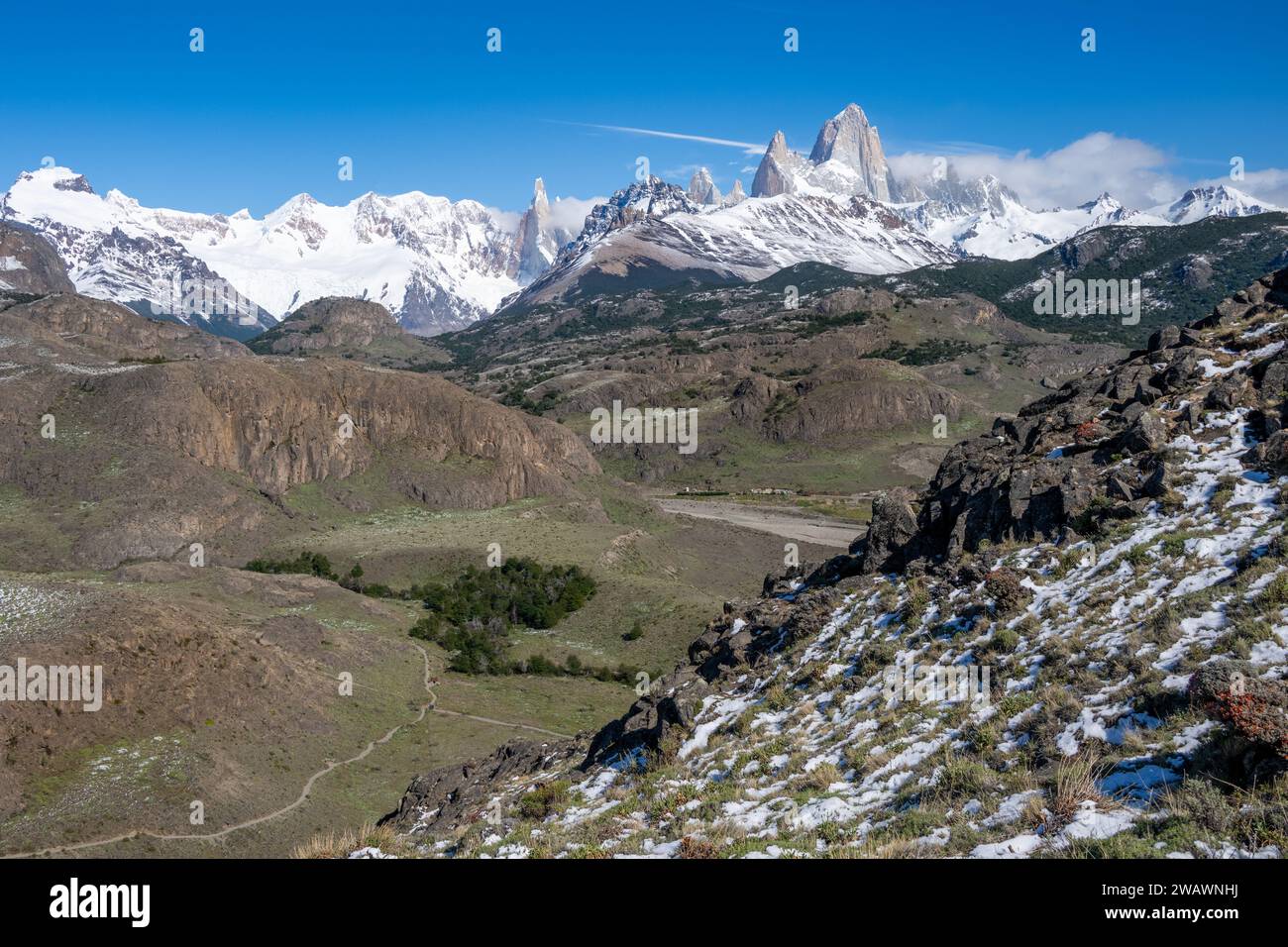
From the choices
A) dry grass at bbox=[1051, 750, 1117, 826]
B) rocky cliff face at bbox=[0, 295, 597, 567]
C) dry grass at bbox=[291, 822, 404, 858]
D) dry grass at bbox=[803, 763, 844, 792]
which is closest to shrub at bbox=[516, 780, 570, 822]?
dry grass at bbox=[291, 822, 404, 858]

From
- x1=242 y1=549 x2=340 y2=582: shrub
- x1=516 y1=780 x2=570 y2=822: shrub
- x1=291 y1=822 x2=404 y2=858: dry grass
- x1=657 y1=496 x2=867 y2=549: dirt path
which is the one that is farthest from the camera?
x1=657 y1=496 x2=867 y2=549: dirt path

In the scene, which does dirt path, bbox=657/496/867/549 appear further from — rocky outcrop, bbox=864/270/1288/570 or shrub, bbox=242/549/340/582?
rocky outcrop, bbox=864/270/1288/570

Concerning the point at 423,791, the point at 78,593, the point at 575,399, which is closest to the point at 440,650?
the point at 78,593

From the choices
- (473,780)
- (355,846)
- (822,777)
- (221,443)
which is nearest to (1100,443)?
(822,777)

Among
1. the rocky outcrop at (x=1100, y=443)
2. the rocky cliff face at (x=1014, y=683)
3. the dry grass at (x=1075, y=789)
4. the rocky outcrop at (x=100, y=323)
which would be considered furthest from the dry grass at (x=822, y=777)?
the rocky outcrop at (x=100, y=323)

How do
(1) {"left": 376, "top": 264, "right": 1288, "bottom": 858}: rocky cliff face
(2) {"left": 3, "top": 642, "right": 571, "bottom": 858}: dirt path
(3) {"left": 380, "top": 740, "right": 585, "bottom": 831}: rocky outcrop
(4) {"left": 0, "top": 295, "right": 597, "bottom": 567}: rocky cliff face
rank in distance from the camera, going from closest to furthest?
1. (1) {"left": 376, "top": 264, "right": 1288, "bottom": 858}: rocky cliff face
2. (3) {"left": 380, "top": 740, "right": 585, "bottom": 831}: rocky outcrop
3. (2) {"left": 3, "top": 642, "right": 571, "bottom": 858}: dirt path
4. (4) {"left": 0, "top": 295, "right": 597, "bottom": 567}: rocky cliff face

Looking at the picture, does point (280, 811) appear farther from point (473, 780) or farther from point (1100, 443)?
point (1100, 443)

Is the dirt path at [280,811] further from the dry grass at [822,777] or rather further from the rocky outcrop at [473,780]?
the dry grass at [822,777]
